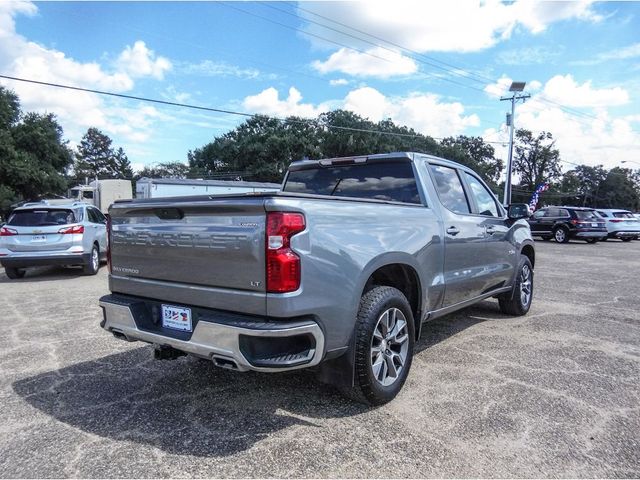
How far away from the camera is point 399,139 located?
166 feet

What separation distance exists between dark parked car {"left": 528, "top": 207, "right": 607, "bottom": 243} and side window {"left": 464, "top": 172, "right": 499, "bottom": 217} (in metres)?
16.4

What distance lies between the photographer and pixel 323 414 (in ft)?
10.7

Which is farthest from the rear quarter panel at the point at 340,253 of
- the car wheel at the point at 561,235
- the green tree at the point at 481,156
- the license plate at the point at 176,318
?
the green tree at the point at 481,156

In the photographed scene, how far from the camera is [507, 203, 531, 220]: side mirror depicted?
5500 mm

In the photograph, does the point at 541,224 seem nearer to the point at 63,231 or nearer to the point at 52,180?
the point at 63,231

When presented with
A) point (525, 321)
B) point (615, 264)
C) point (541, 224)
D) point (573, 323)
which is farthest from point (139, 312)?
point (541, 224)

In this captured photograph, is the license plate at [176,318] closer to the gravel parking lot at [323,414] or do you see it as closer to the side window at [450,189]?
the gravel parking lot at [323,414]

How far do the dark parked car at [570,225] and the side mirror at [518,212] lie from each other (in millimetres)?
16090

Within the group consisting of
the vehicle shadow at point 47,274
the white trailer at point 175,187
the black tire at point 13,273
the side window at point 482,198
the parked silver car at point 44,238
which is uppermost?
the white trailer at point 175,187

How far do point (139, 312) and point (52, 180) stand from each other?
97.5 feet

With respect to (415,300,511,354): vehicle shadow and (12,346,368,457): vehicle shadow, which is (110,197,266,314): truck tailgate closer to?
(12,346,368,457): vehicle shadow

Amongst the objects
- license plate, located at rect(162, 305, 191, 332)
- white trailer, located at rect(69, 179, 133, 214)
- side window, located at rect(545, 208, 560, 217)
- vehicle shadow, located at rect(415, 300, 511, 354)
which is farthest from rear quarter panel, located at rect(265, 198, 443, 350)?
white trailer, located at rect(69, 179, 133, 214)

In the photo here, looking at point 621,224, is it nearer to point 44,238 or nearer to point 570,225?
point 570,225

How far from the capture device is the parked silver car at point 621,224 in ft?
73.5
